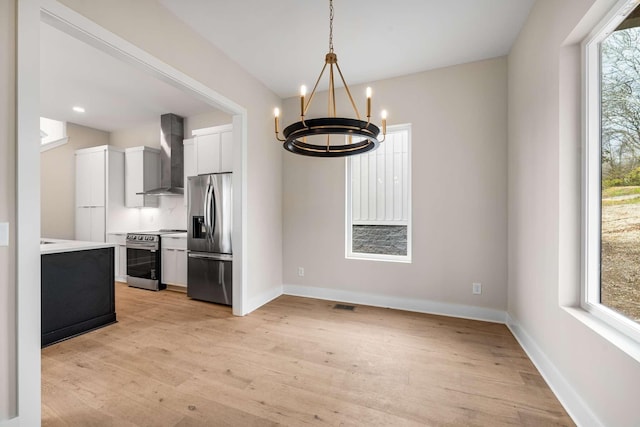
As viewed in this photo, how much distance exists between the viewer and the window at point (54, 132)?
519cm

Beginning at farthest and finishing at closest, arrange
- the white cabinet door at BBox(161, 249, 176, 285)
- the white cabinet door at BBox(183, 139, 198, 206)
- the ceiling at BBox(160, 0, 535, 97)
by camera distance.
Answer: the white cabinet door at BBox(183, 139, 198, 206) < the white cabinet door at BBox(161, 249, 176, 285) < the ceiling at BBox(160, 0, 535, 97)

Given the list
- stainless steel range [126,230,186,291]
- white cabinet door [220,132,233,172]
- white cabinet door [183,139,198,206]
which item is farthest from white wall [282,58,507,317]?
stainless steel range [126,230,186,291]

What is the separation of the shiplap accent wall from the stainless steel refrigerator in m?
1.76

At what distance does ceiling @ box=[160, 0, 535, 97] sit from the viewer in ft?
7.69

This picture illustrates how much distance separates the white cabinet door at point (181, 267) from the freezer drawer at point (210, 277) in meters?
0.35

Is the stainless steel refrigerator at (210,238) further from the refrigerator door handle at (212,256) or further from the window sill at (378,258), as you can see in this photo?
the window sill at (378,258)

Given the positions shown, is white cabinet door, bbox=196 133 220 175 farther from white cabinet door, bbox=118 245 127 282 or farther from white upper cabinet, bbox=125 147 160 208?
white cabinet door, bbox=118 245 127 282

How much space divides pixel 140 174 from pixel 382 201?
4.44 metres

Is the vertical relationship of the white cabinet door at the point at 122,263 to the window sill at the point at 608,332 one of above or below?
below

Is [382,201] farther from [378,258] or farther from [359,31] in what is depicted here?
[359,31]

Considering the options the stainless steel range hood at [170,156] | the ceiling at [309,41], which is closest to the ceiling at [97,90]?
the ceiling at [309,41]

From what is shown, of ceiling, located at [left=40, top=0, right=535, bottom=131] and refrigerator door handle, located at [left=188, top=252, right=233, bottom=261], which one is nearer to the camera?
ceiling, located at [left=40, top=0, right=535, bottom=131]

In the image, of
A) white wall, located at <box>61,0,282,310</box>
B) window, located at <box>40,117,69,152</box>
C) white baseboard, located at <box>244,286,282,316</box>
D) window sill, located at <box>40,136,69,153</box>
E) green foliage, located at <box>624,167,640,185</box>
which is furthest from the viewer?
window, located at <box>40,117,69,152</box>

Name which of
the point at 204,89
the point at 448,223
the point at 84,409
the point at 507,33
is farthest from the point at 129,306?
the point at 507,33
